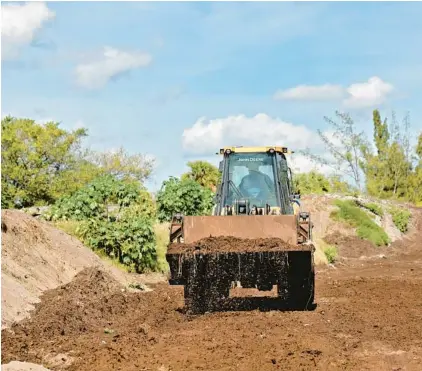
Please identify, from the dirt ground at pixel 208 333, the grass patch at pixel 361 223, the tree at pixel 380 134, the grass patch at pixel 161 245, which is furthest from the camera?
the tree at pixel 380 134

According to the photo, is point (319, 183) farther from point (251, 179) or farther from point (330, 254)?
point (251, 179)

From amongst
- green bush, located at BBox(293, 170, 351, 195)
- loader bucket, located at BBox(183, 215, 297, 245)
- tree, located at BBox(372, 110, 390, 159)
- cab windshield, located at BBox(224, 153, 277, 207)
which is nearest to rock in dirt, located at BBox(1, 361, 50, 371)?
loader bucket, located at BBox(183, 215, 297, 245)

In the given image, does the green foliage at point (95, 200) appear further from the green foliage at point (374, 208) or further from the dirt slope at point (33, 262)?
the green foliage at point (374, 208)

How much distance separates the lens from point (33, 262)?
1689 centimetres

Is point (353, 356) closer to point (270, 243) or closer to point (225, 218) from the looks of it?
point (270, 243)

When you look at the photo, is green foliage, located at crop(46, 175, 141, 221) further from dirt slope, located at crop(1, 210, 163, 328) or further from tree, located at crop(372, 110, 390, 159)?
tree, located at crop(372, 110, 390, 159)

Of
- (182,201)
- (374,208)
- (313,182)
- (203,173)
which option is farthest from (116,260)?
(313,182)

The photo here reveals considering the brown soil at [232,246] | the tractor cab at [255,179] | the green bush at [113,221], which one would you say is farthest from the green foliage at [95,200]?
the brown soil at [232,246]

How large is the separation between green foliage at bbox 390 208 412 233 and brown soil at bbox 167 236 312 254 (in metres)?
33.2

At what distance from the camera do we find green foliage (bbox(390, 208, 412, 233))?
4456 centimetres

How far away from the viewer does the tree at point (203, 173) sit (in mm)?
41656

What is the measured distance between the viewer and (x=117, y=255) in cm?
2161

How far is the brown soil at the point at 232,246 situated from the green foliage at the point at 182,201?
15008 mm

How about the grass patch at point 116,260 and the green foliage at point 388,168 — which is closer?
the grass patch at point 116,260
